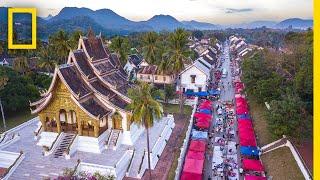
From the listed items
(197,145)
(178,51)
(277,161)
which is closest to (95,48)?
(178,51)

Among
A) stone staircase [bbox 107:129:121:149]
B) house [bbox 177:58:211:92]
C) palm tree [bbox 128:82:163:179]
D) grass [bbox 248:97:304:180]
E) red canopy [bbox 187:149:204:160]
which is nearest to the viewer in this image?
palm tree [bbox 128:82:163:179]

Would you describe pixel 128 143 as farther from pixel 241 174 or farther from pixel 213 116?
pixel 213 116

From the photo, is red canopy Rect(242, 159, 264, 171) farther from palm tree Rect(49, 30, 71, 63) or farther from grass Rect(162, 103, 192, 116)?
palm tree Rect(49, 30, 71, 63)

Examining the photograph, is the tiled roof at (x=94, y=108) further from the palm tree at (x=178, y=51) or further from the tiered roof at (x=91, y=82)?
the palm tree at (x=178, y=51)

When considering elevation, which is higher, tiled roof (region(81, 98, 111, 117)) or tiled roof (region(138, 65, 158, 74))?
tiled roof (region(138, 65, 158, 74))

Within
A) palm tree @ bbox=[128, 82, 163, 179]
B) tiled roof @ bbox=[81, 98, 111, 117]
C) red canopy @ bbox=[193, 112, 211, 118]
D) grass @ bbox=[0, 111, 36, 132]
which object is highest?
palm tree @ bbox=[128, 82, 163, 179]

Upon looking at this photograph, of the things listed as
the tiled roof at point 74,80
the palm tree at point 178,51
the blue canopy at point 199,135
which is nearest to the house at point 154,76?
the palm tree at point 178,51

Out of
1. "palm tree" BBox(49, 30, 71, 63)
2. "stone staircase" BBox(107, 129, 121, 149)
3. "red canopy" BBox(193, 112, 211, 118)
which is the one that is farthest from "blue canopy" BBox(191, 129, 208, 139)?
"palm tree" BBox(49, 30, 71, 63)

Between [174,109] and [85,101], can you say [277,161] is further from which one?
[174,109]
